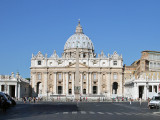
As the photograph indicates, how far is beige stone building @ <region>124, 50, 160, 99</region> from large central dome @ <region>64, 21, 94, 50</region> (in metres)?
32.5

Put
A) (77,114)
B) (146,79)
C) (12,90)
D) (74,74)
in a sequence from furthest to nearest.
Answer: (74,74) < (12,90) < (146,79) < (77,114)

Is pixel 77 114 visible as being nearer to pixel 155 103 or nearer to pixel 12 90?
pixel 155 103

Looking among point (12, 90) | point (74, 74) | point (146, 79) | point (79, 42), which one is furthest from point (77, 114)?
point (79, 42)

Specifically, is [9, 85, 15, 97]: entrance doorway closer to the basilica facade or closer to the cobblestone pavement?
the basilica facade

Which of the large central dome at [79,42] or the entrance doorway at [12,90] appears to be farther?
the large central dome at [79,42]

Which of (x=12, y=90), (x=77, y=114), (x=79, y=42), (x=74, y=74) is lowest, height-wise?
(x=77, y=114)

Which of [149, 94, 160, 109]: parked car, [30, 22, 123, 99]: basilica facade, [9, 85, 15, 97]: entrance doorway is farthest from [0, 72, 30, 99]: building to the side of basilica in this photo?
[149, 94, 160, 109]: parked car

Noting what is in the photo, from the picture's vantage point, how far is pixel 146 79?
103438 mm

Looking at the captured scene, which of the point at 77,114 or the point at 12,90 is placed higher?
the point at 12,90

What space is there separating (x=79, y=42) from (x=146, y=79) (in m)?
52.3

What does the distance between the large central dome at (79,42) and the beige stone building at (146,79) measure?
1280 inches

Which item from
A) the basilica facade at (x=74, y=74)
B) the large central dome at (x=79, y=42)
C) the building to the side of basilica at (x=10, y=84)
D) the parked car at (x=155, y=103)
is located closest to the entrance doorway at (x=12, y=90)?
the building to the side of basilica at (x=10, y=84)

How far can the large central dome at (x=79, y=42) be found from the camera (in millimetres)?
150125

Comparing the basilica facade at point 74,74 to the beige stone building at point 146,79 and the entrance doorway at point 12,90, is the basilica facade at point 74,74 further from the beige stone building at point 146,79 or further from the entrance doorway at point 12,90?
the entrance doorway at point 12,90
